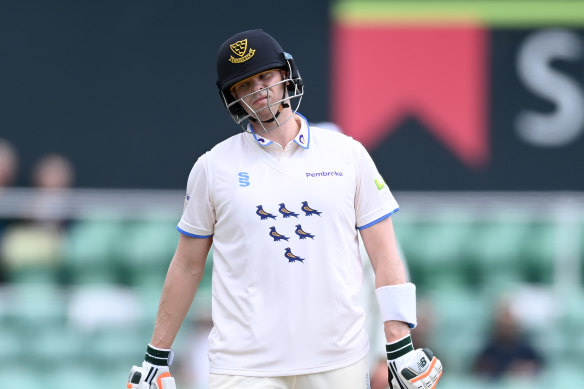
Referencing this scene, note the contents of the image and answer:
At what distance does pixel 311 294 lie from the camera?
3.97 metres

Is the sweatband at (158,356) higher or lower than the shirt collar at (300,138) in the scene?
lower

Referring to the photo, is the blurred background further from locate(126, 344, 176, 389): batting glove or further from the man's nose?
the man's nose

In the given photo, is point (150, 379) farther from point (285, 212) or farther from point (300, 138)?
point (300, 138)

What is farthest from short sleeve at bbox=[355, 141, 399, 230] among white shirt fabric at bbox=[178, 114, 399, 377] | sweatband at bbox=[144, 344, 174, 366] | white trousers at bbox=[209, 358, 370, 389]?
sweatband at bbox=[144, 344, 174, 366]

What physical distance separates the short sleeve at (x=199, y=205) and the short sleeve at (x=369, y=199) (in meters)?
0.52

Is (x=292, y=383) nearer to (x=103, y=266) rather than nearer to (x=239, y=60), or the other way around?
(x=239, y=60)

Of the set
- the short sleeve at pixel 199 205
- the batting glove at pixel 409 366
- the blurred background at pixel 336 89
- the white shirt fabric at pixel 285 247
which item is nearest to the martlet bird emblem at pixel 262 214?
the white shirt fabric at pixel 285 247

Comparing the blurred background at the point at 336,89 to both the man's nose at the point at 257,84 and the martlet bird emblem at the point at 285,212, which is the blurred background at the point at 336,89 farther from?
the martlet bird emblem at the point at 285,212

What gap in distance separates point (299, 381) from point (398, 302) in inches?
17.1

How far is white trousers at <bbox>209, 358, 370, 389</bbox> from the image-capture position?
13.0 ft

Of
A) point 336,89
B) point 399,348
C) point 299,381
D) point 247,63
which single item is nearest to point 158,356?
point 299,381

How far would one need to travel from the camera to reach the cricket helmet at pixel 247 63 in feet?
13.4

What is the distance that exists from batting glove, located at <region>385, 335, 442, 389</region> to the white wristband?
0.26 feet

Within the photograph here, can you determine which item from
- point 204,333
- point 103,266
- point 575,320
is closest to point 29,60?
point 103,266
